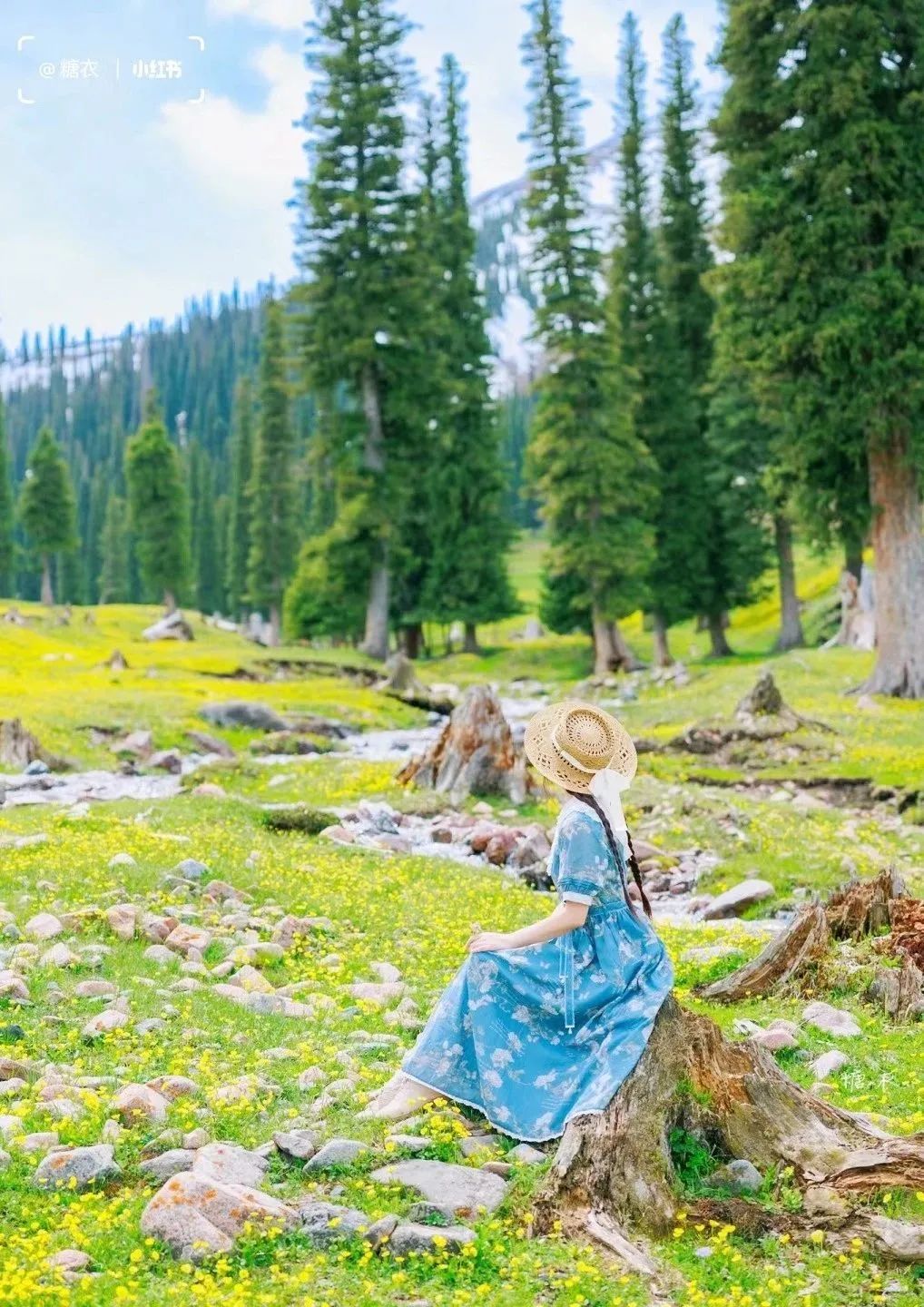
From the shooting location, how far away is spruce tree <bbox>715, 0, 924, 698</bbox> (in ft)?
85.1

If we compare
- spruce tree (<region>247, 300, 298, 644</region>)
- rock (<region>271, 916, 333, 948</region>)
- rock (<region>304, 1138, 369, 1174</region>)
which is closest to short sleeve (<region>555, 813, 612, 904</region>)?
rock (<region>304, 1138, 369, 1174</region>)

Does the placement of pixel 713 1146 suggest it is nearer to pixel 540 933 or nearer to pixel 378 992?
pixel 540 933

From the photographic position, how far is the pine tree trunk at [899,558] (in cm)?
2708

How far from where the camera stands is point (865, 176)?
2644 centimetres

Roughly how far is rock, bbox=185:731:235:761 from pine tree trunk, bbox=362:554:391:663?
19.5m

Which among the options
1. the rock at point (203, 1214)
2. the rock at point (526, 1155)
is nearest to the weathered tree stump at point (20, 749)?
the rock at point (526, 1155)

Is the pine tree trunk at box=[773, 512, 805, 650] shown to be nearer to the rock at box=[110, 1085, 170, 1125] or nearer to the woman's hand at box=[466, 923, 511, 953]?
the woman's hand at box=[466, 923, 511, 953]

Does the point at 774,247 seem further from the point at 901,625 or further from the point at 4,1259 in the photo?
the point at 4,1259

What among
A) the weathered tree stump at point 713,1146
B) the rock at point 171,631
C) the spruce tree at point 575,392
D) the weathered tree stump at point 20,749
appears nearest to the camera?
the weathered tree stump at point 713,1146

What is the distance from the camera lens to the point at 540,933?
21.5 ft

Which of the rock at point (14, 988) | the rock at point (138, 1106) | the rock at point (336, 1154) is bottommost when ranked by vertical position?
the rock at point (336, 1154)

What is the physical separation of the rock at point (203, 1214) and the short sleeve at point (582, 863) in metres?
2.04

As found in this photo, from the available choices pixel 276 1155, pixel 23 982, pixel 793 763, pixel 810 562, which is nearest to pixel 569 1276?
pixel 276 1155

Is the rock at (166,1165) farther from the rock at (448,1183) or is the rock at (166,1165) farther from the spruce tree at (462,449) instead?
the spruce tree at (462,449)
